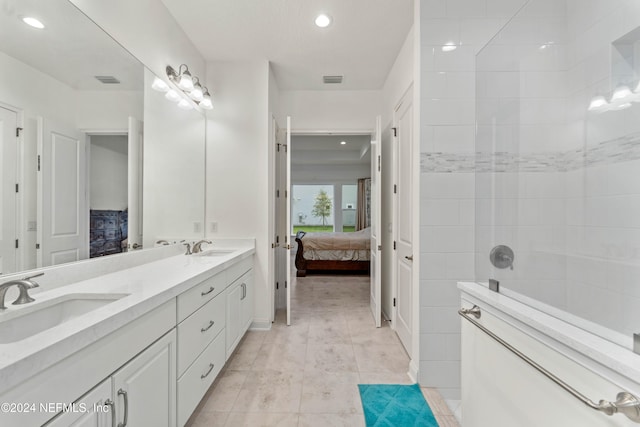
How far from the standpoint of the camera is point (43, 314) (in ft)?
3.51

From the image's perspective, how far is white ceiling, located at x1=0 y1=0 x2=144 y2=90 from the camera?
115 cm

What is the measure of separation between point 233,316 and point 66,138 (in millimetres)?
1612

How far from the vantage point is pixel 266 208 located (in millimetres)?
2875

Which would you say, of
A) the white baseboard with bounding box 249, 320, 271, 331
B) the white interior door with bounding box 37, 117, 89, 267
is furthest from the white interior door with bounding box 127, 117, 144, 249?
the white baseboard with bounding box 249, 320, 271, 331

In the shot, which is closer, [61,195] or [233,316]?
[61,195]

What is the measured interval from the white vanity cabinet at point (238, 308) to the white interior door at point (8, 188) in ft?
3.99

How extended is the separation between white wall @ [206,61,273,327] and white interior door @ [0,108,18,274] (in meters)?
1.77

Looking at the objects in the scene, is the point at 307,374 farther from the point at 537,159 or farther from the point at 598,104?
the point at 598,104

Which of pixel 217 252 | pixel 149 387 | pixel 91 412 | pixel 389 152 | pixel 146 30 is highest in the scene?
pixel 146 30

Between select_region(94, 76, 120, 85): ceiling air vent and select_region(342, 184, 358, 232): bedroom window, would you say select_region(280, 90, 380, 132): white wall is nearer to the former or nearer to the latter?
select_region(94, 76, 120, 85): ceiling air vent

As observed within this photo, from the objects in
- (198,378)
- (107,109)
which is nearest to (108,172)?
(107,109)

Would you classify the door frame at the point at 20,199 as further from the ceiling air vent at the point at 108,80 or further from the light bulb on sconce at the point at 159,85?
the light bulb on sconce at the point at 159,85

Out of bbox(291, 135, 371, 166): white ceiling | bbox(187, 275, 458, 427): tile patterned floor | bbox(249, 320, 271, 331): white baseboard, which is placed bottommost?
bbox(187, 275, 458, 427): tile patterned floor

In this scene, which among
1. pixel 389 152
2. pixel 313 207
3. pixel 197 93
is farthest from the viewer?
pixel 313 207
